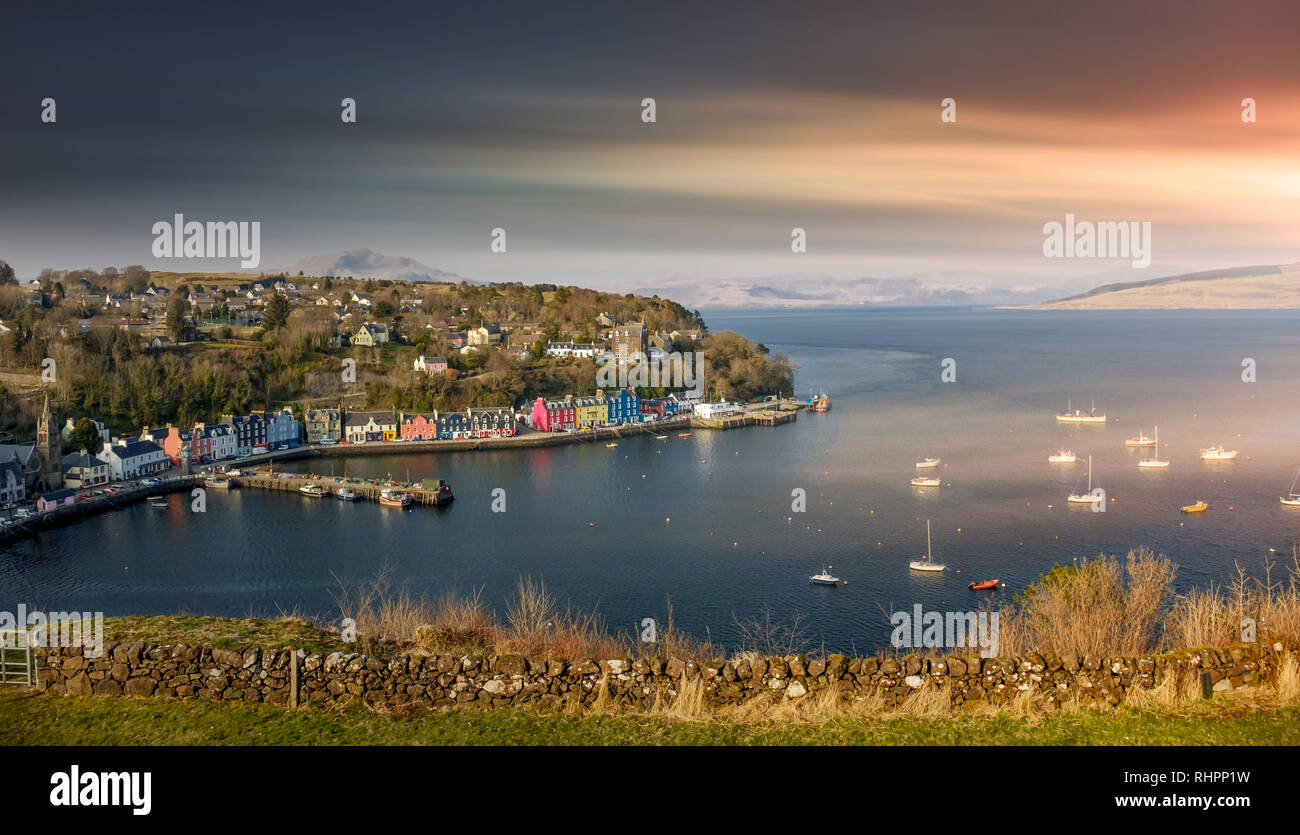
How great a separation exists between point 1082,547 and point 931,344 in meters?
66.6

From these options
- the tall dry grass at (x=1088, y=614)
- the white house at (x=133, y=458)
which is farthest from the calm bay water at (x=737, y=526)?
the tall dry grass at (x=1088, y=614)

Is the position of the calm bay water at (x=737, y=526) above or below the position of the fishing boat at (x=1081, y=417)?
below

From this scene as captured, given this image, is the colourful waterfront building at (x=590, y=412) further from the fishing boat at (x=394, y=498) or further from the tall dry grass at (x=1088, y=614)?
the tall dry grass at (x=1088, y=614)

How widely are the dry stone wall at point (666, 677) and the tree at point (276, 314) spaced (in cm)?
4219

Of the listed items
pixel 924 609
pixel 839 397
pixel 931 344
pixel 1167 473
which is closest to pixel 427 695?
pixel 924 609

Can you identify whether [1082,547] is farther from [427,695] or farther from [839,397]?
[839,397]

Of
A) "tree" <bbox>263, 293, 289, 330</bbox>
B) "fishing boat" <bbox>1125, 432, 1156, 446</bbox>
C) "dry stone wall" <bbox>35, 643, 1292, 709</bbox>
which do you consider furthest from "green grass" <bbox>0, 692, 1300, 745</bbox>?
"tree" <bbox>263, 293, 289, 330</bbox>

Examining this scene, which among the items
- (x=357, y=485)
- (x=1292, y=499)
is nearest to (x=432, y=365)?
(x=357, y=485)

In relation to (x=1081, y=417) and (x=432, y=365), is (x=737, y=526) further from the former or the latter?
(x=432, y=365)

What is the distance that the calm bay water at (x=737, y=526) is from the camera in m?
15.0

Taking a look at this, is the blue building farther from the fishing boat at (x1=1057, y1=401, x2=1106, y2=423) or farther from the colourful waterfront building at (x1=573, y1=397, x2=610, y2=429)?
the fishing boat at (x1=1057, y1=401, x2=1106, y2=423)

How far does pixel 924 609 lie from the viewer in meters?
13.5

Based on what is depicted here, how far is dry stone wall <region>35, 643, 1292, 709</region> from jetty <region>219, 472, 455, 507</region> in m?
18.6

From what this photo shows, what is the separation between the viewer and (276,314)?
44.1 m
